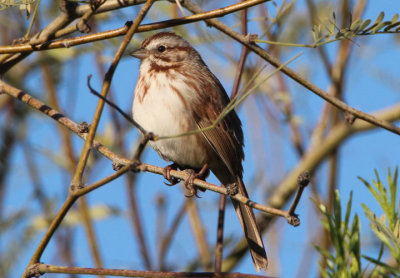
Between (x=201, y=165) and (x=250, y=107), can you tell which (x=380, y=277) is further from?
(x=250, y=107)

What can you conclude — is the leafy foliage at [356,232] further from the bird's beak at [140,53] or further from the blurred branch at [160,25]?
the bird's beak at [140,53]

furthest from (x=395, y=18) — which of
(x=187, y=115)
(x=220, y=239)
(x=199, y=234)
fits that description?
(x=199, y=234)

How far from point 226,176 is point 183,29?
3.50 feet

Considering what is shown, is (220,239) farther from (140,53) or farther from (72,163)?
(140,53)

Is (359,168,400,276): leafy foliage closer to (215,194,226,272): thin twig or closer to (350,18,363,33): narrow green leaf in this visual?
(350,18,363,33): narrow green leaf

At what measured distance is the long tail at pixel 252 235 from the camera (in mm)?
3557

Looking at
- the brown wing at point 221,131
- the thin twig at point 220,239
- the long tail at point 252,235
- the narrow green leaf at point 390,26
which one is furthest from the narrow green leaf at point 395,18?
the brown wing at point 221,131

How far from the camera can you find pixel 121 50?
77.9 inches

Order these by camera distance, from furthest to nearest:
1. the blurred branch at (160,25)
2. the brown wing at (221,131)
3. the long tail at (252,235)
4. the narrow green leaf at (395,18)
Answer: the brown wing at (221,131) → the long tail at (252,235) → the blurred branch at (160,25) → the narrow green leaf at (395,18)

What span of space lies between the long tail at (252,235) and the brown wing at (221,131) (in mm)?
171

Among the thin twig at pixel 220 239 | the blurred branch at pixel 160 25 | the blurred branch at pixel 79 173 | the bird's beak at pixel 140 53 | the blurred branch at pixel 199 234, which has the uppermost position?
the bird's beak at pixel 140 53

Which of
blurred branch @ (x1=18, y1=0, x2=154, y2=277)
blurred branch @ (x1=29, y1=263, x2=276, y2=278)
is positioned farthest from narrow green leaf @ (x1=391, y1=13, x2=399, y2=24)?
blurred branch @ (x1=29, y1=263, x2=276, y2=278)

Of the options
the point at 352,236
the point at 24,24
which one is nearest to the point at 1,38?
the point at 24,24

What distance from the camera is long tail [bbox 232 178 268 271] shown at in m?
3.56
